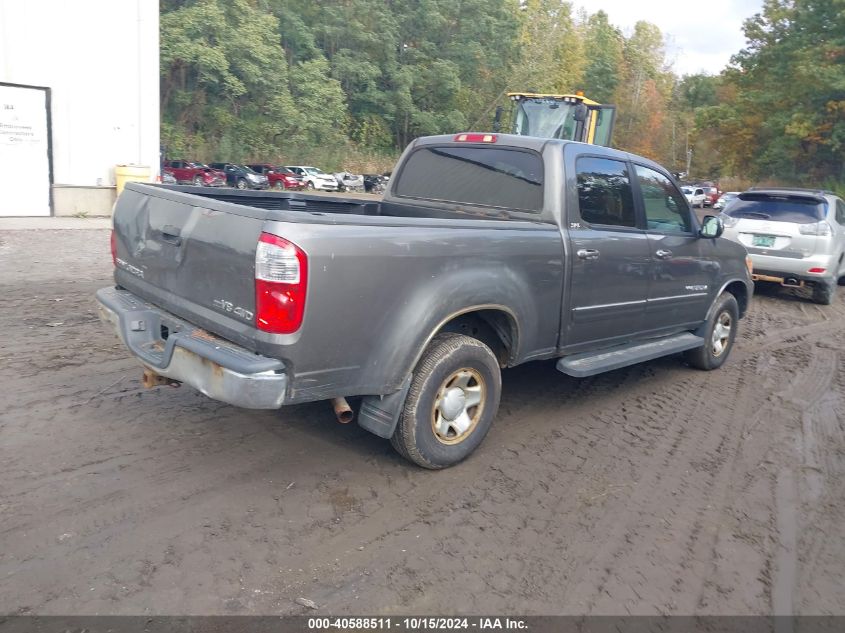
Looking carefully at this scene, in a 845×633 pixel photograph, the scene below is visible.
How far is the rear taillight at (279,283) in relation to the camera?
3.36 m

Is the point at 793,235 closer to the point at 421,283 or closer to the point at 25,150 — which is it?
the point at 421,283

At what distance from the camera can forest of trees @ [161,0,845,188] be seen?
35156mm

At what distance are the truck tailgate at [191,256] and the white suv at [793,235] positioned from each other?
9339 mm

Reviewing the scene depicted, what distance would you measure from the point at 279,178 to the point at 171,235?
34.0 m

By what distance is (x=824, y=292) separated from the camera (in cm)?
1109

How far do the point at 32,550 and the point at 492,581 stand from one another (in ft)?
6.75

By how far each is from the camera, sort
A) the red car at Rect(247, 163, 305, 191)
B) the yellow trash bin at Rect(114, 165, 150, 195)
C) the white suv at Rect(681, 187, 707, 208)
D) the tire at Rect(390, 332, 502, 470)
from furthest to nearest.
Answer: the white suv at Rect(681, 187, 707, 208) < the red car at Rect(247, 163, 305, 191) < the yellow trash bin at Rect(114, 165, 150, 195) < the tire at Rect(390, 332, 502, 470)

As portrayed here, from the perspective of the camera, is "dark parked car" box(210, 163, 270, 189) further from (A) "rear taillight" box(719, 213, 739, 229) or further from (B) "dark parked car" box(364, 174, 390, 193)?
(A) "rear taillight" box(719, 213, 739, 229)

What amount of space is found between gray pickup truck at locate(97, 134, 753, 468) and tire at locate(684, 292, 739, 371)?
0.61 meters

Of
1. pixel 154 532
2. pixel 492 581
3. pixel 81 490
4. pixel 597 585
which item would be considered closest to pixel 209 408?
pixel 81 490

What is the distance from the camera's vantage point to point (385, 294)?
3.71 meters

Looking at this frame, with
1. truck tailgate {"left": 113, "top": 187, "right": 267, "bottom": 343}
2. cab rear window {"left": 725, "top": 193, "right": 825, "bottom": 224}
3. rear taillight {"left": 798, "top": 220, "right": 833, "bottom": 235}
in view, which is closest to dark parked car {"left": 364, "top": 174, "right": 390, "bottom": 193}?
cab rear window {"left": 725, "top": 193, "right": 825, "bottom": 224}

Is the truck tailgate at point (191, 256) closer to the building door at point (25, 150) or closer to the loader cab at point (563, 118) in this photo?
the building door at point (25, 150)

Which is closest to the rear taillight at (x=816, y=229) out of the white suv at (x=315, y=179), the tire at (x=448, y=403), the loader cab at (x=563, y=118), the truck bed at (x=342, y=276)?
the loader cab at (x=563, y=118)
